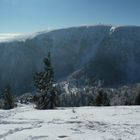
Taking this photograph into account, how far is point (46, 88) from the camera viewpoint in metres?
74.2

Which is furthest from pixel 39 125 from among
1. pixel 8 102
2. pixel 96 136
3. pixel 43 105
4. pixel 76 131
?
pixel 8 102

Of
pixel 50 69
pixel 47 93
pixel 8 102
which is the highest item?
pixel 50 69

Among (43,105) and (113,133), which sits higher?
(113,133)

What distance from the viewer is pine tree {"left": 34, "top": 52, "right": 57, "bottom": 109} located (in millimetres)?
72688

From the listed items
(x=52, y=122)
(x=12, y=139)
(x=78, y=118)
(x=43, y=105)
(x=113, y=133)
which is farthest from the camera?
(x=43, y=105)

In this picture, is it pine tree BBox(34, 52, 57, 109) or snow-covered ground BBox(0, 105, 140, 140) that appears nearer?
snow-covered ground BBox(0, 105, 140, 140)

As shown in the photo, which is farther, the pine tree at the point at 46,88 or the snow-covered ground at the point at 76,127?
the pine tree at the point at 46,88

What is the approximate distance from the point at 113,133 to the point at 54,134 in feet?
15.2

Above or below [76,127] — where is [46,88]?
below

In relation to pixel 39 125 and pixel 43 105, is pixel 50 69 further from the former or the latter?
pixel 39 125

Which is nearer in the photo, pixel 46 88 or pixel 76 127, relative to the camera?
pixel 76 127

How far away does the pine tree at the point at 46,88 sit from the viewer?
72688mm

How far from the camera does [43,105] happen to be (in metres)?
72.9

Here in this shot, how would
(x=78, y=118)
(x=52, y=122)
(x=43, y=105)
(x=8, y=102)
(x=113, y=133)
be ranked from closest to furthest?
(x=113, y=133) < (x=52, y=122) < (x=78, y=118) < (x=43, y=105) < (x=8, y=102)
